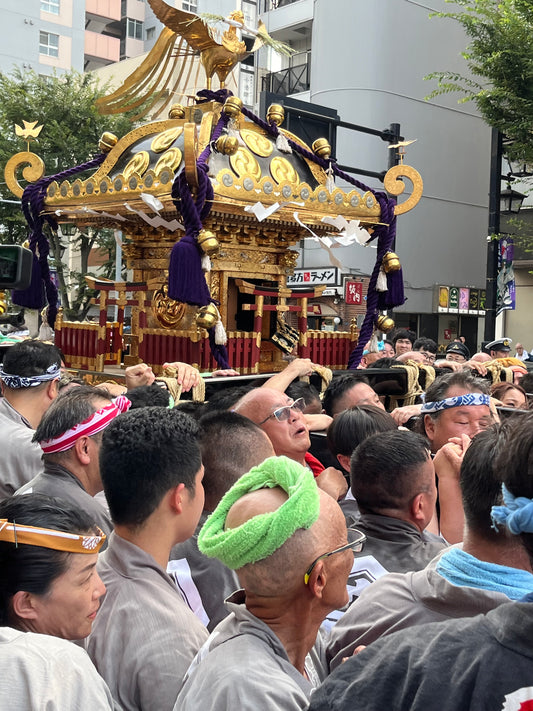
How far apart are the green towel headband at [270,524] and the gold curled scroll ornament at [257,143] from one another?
5415mm

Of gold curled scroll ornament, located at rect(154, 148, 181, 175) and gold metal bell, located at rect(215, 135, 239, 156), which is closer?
gold metal bell, located at rect(215, 135, 239, 156)

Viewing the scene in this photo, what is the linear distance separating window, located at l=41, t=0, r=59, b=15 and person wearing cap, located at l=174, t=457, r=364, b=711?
1289 inches

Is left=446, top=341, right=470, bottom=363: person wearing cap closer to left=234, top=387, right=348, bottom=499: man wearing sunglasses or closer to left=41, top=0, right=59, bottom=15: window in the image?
left=234, top=387, right=348, bottom=499: man wearing sunglasses

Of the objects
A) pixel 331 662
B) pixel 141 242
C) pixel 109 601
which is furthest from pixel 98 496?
pixel 141 242

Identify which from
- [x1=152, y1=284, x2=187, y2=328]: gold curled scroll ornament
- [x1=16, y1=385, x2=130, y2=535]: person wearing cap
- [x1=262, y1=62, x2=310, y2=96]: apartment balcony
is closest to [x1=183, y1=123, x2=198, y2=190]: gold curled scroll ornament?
[x1=152, y1=284, x2=187, y2=328]: gold curled scroll ornament

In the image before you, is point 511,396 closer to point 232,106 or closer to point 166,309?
point 166,309

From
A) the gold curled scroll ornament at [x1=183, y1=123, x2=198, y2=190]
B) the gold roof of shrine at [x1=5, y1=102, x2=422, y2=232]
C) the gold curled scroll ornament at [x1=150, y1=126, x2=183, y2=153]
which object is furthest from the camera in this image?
the gold curled scroll ornament at [x1=150, y1=126, x2=183, y2=153]

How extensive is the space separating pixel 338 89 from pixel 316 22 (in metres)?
2.05

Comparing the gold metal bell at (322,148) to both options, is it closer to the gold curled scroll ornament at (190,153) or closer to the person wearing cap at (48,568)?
the gold curled scroll ornament at (190,153)

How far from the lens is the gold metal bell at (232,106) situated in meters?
6.46

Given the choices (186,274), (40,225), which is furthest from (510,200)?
(186,274)

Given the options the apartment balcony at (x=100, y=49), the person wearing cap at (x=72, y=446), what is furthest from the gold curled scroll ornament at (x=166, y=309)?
the apartment balcony at (x=100, y=49)

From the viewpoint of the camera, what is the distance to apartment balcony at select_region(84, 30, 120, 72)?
1375 inches

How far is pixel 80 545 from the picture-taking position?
2.01m
